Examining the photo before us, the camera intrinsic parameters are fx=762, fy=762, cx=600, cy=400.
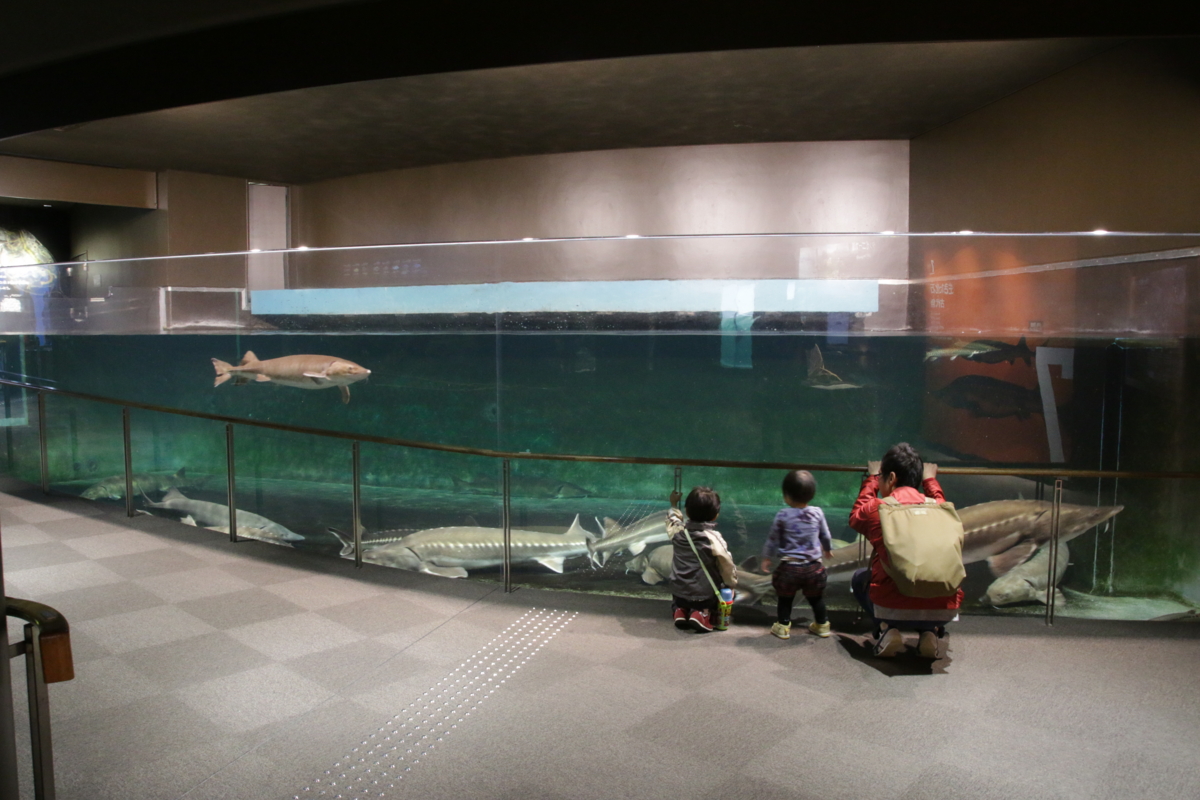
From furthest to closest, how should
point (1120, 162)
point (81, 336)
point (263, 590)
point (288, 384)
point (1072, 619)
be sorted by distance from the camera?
point (1120, 162), point (81, 336), point (288, 384), point (263, 590), point (1072, 619)

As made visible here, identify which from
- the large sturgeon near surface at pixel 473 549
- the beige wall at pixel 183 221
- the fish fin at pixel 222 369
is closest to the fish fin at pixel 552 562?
the large sturgeon near surface at pixel 473 549

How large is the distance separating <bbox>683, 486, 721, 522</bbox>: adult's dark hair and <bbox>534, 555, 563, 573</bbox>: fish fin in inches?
39.5

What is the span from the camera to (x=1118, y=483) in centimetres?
408

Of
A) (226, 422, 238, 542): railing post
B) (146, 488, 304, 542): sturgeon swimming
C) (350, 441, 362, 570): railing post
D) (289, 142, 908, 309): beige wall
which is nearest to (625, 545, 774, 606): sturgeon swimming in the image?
(350, 441, 362, 570): railing post

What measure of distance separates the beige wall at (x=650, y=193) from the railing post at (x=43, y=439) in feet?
24.5

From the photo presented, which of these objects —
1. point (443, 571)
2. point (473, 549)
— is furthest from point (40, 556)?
point (473, 549)

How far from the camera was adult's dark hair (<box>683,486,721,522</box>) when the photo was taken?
3.31m

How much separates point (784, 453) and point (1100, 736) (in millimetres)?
1941

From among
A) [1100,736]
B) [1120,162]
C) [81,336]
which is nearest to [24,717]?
[1100,736]

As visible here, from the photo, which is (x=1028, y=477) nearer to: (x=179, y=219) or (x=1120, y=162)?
(x=1120, y=162)

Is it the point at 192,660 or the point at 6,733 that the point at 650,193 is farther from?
the point at 6,733

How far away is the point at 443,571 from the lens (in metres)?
4.10

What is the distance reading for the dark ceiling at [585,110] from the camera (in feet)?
25.0

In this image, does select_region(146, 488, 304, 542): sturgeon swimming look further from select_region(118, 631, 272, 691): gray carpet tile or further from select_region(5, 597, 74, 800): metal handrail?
select_region(5, 597, 74, 800): metal handrail
